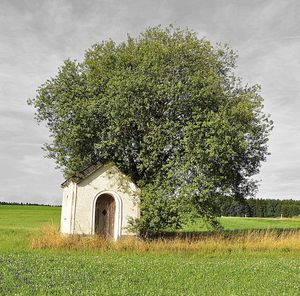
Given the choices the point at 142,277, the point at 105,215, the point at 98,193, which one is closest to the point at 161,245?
the point at 105,215

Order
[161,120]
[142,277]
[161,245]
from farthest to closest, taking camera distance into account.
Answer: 1. [161,120]
2. [161,245]
3. [142,277]

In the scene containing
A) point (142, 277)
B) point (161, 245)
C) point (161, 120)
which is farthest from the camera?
point (161, 120)

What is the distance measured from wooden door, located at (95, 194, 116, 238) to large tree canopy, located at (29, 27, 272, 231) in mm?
2370

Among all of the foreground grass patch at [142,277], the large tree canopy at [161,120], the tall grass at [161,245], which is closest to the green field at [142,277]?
the foreground grass patch at [142,277]

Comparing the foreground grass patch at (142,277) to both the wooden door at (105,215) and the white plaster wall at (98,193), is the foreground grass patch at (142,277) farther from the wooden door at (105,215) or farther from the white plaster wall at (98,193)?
the wooden door at (105,215)

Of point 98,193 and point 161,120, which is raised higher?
point 161,120

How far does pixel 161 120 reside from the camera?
93.1 feet

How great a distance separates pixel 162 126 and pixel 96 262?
1156 centimetres

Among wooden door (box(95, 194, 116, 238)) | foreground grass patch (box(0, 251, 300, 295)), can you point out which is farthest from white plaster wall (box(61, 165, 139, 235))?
foreground grass patch (box(0, 251, 300, 295))

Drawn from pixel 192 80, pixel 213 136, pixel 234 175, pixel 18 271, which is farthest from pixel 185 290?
pixel 234 175

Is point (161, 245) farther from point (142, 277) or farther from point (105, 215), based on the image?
point (142, 277)

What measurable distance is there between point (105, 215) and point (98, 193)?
5.72 ft

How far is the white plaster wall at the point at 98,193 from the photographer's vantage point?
28.8 m

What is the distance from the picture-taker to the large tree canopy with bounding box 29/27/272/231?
2641 centimetres
